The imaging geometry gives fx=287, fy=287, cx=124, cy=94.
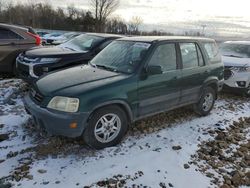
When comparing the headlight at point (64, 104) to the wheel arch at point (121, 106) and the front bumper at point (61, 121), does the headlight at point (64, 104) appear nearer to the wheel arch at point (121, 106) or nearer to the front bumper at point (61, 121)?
the front bumper at point (61, 121)

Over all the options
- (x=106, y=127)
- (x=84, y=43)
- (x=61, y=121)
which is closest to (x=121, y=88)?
(x=106, y=127)

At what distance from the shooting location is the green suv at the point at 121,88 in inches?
161

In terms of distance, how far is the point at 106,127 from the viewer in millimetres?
4395

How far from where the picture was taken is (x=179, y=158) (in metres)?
4.41

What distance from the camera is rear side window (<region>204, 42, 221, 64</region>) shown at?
20.2 ft

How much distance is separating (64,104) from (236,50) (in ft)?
23.3

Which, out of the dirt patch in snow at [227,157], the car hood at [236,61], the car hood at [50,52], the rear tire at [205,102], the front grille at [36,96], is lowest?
the dirt patch in snow at [227,157]

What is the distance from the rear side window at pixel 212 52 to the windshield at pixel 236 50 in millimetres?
2918

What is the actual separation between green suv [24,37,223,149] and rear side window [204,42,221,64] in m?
0.05

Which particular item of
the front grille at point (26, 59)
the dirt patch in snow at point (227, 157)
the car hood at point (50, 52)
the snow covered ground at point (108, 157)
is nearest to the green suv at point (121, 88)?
the snow covered ground at point (108, 157)

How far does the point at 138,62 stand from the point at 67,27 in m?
53.1

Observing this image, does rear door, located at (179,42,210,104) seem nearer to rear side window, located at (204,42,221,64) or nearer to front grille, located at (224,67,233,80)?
rear side window, located at (204,42,221,64)

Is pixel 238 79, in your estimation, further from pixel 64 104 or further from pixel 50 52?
pixel 64 104

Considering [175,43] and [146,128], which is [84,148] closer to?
[146,128]
